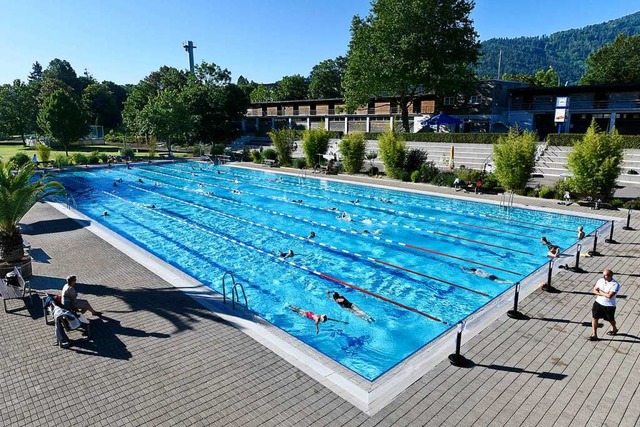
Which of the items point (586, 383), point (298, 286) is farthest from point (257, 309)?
point (586, 383)

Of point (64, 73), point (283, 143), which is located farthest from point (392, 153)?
point (64, 73)

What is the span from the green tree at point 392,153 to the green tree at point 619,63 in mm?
56925

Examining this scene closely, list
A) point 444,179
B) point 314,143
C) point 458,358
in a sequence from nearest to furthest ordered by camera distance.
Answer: point 458,358 < point 444,179 < point 314,143

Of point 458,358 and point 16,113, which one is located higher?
point 16,113

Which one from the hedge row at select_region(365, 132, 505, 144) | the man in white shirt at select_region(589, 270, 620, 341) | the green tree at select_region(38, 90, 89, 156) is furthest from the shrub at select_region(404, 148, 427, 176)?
the green tree at select_region(38, 90, 89, 156)

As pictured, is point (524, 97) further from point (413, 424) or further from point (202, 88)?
point (413, 424)

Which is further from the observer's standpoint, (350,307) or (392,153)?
(392,153)

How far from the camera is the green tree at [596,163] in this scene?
19.6 meters

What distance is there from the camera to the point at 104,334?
8.43 meters

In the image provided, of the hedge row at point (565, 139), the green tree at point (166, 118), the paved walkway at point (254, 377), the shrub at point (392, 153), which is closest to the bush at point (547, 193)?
the hedge row at point (565, 139)

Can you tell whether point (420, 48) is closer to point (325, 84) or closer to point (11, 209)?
point (11, 209)

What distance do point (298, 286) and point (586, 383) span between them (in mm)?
8178

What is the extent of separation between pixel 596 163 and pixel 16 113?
78117 mm

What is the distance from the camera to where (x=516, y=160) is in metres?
22.6
